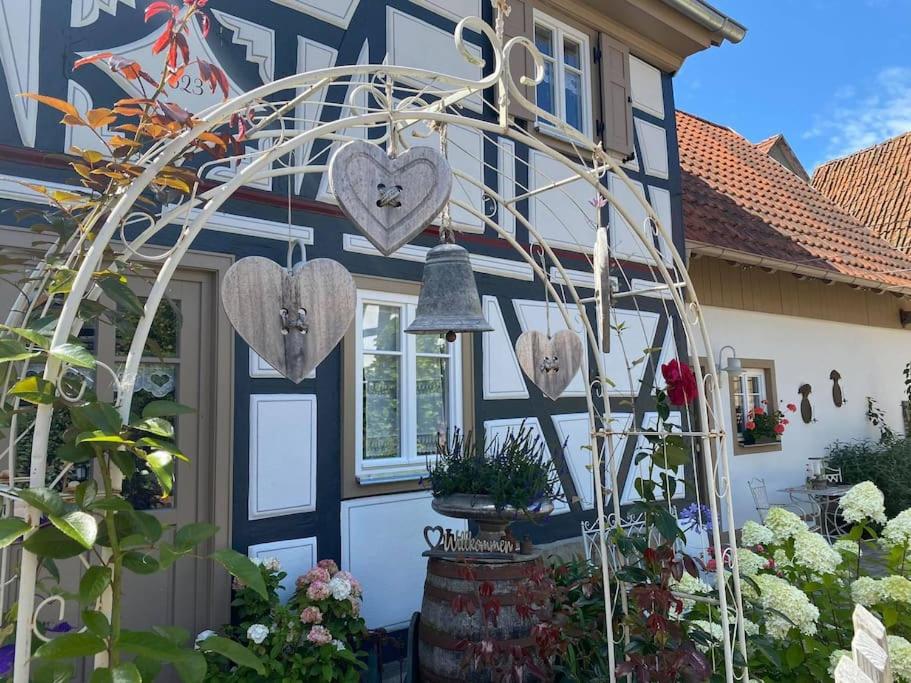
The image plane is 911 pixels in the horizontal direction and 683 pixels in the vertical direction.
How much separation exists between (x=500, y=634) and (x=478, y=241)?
2736 mm

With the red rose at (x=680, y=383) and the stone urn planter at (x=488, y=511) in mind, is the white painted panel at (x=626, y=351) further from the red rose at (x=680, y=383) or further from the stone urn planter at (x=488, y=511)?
the red rose at (x=680, y=383)

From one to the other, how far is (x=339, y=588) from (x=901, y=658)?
7.57 feet

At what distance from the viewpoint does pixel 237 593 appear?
3.29 m

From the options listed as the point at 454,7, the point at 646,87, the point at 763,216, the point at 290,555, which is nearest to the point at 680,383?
the point at 290,555

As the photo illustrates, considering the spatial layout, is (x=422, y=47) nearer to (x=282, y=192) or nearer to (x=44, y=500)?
(x=282, y=192)

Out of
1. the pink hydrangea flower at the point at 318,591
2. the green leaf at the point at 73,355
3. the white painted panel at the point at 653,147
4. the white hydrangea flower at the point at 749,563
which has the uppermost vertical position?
the white painted panel at the point at 653,147

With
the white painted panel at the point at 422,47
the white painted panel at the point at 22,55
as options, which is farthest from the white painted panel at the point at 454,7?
the white painted panel at the point at 22,55

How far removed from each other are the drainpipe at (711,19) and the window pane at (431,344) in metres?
3.71

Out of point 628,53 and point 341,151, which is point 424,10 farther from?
point 341,151

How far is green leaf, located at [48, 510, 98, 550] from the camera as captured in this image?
44.1 inches

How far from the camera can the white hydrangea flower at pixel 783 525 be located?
8.61 ft

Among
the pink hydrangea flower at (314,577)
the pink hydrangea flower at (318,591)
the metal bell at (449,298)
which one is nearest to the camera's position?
the metal bell at (449,298)

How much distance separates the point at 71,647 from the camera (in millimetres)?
1205

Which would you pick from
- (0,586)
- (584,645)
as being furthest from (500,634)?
(0,586)
